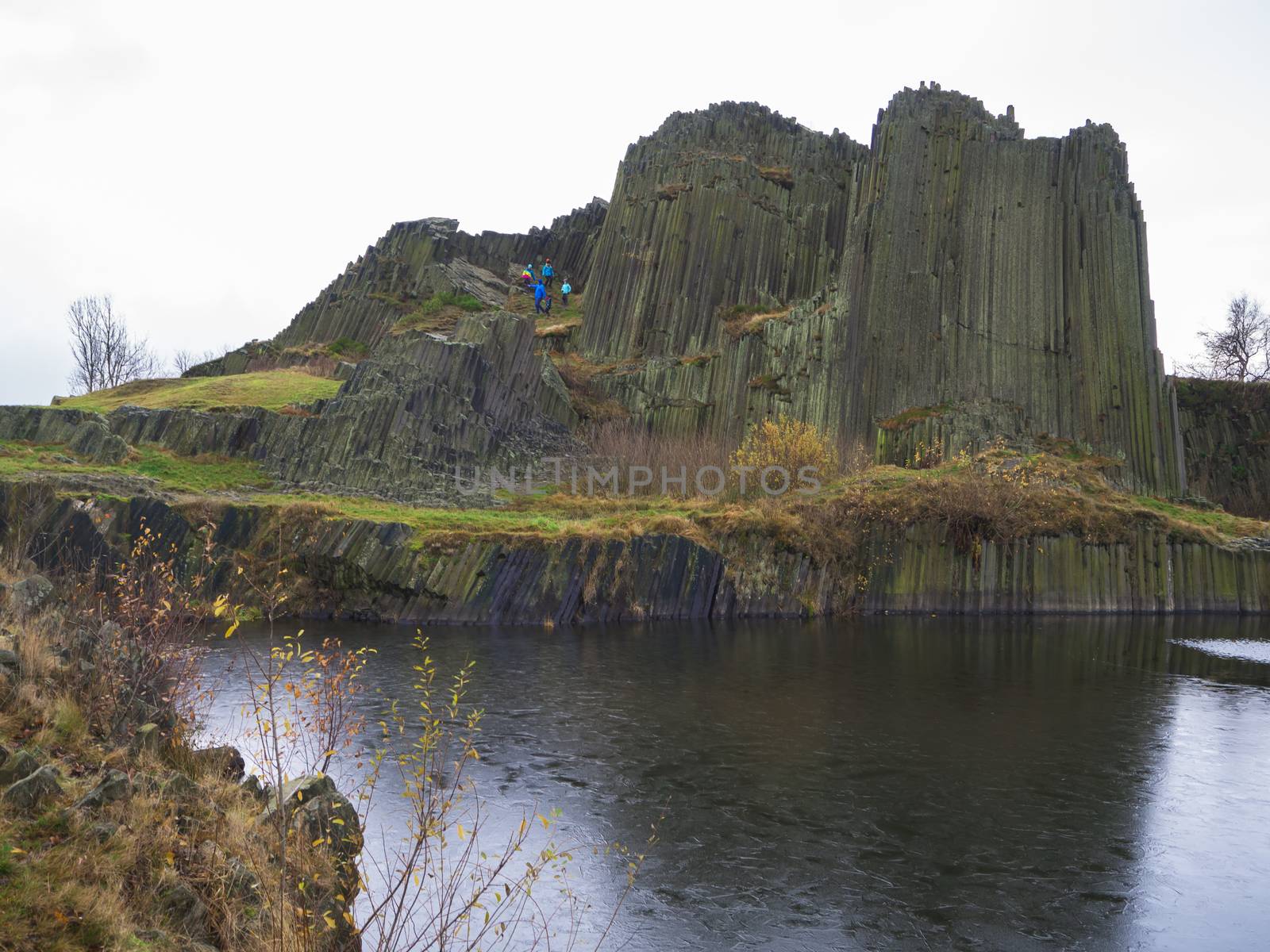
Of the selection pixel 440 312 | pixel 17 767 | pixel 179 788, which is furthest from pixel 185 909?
pixel 440 312

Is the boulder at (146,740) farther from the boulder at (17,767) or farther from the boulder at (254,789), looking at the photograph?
the boulder at (17,767)

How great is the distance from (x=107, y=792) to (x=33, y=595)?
5.59 metres

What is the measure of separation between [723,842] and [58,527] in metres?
17.5

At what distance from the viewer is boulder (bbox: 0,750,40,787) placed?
7.63 m

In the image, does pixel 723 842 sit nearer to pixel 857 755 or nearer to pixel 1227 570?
pixel 857 755

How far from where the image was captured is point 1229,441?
47625 mm

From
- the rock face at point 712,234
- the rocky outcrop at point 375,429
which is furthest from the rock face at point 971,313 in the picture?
the rocky outcrop at point 375,429

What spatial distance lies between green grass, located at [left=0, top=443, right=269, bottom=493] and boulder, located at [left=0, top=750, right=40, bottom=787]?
60.3 ft

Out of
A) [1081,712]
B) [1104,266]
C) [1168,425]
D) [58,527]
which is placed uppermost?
[1104,266]

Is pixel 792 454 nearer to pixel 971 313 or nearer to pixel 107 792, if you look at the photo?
pixel 971 313

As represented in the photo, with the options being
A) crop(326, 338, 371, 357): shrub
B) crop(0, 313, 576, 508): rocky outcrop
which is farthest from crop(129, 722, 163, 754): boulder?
crop(326, 338, 371, 357): shrub

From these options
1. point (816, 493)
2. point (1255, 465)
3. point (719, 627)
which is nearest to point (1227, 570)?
point (816, 493)

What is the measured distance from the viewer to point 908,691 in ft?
59.5

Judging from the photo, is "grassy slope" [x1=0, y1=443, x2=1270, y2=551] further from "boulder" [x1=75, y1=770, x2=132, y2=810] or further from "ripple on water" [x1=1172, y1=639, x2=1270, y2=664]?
"boulder" [x1=75, y1=770, x2=132, y2=810]
